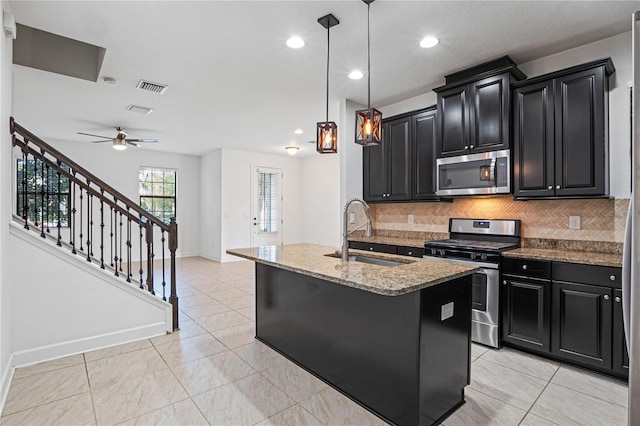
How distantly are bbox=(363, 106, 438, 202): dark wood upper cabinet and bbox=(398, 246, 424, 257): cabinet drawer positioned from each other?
2.16 feet

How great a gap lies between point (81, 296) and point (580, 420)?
3.83 meters

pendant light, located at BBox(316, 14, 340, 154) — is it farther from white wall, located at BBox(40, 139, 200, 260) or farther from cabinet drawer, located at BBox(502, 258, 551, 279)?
white wall, located at BBox(40, 139, 200, 260)

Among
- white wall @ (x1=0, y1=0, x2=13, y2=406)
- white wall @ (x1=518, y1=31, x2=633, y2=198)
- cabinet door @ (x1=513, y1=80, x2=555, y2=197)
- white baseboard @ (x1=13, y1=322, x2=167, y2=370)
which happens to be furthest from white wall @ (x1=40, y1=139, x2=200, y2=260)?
white wall @ (x1=518, y1=31, x2=633, y2=198)

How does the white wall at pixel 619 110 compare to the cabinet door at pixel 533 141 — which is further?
the cabinet door at pixel 533 141

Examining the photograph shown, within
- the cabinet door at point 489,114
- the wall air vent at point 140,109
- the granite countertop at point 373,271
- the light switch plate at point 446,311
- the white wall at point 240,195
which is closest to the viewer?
the granite countertop at point 373,271

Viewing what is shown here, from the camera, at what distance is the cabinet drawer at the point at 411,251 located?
3562 mm

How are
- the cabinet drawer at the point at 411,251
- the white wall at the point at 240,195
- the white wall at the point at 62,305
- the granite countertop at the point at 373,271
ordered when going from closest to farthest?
the granite countertop at the point at 373,271 → the white wall at the point at 62,305 → the cabinet drawer at the point at 411,251 → the white wall at the point at 240,195


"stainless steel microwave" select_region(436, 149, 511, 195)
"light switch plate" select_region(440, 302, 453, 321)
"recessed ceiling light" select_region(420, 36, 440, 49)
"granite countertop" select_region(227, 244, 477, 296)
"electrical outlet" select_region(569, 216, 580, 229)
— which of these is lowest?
"light switch plate" select_region(440, 302, 453, 321)

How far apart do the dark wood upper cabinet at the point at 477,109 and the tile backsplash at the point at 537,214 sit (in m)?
0.67

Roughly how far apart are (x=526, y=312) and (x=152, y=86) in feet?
15.0

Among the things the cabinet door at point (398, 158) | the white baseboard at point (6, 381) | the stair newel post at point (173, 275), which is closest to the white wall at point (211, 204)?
the stair newel post at point (173, 275)

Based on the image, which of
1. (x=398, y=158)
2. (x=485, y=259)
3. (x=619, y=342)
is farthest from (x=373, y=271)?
(x=398, y=158)

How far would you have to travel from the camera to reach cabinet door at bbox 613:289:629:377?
2.37 m

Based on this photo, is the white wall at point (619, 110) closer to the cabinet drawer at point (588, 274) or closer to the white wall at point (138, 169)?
the cabinet drawer at point (588, 274)
